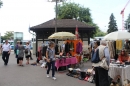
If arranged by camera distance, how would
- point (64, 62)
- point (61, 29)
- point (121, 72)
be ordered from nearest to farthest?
point (121, 72) → point (64, 62) → point (61, 29)

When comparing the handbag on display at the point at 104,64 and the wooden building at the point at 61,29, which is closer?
the handbag on display at the point at 104,64

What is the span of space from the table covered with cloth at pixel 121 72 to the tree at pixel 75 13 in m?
39.4

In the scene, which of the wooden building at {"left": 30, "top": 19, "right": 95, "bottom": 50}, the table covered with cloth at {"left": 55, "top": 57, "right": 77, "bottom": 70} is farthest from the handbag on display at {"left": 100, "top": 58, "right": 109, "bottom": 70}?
the wooden building at {"left": 30, "top": 19, "right": 95, "bottom": 50}

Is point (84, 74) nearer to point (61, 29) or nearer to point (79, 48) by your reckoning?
point (79, 48)

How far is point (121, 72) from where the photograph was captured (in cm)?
756

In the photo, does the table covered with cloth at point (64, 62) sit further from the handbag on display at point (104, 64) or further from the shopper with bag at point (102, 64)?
the handbag on display at point (104, 64)

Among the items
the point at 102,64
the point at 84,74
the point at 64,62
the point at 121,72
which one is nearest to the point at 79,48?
the point at 64,62

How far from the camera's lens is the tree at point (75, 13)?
4672cm

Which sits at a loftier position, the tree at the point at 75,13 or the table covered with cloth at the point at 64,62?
the tree at the point at 75,13

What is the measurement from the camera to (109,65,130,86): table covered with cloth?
742 centimetres

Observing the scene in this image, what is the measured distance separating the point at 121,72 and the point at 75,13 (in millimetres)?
40495

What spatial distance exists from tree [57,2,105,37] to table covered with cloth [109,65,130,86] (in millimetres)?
39406

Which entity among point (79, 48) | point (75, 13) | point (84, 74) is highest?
point (75, 13)

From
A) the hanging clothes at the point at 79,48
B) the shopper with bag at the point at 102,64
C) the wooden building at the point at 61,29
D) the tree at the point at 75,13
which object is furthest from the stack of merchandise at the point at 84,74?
the tree at the point at 75,13
